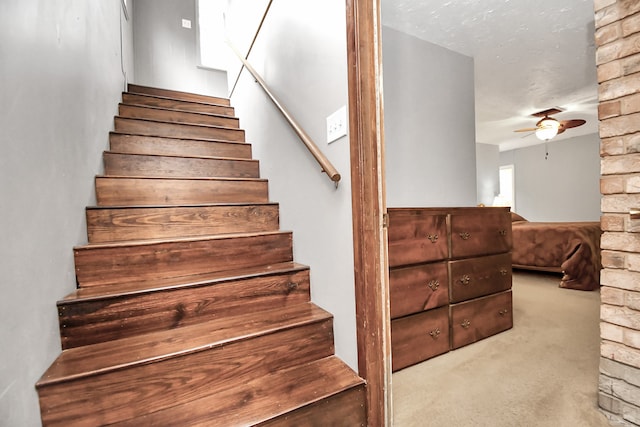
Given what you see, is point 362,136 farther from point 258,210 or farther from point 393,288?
point 258,210

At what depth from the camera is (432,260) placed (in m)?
1.69

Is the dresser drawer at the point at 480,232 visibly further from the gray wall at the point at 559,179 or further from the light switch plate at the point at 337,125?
the gray wall at the point at 559,179

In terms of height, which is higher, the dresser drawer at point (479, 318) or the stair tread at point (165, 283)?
the stair tread at point (165, 283)

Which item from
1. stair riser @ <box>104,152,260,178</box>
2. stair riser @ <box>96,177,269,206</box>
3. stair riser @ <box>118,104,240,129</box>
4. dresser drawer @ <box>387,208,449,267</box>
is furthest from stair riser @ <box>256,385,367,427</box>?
stair riser @ <box>118,104,240,129</box>

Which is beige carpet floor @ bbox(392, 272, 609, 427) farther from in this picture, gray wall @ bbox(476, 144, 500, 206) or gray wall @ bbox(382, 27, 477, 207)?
gray wall @ bbox(476, 144, 500, 206)

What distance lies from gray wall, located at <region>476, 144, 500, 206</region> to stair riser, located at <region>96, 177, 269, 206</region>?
20.1 feet

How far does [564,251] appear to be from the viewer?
3.41 metres

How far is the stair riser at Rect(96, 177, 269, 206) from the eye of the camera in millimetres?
1705

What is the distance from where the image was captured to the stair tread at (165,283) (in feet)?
3.68

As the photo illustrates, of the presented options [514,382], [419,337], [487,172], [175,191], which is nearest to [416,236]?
[419,337]

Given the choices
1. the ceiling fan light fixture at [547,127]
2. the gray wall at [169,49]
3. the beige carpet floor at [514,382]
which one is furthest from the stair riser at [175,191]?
the ceiling fan light fixture at [547,127]

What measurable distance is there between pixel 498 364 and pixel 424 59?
2383mm

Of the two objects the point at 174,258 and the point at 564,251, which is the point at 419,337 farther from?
the point at 564,251

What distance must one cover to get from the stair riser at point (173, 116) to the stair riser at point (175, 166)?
834 millimetres
